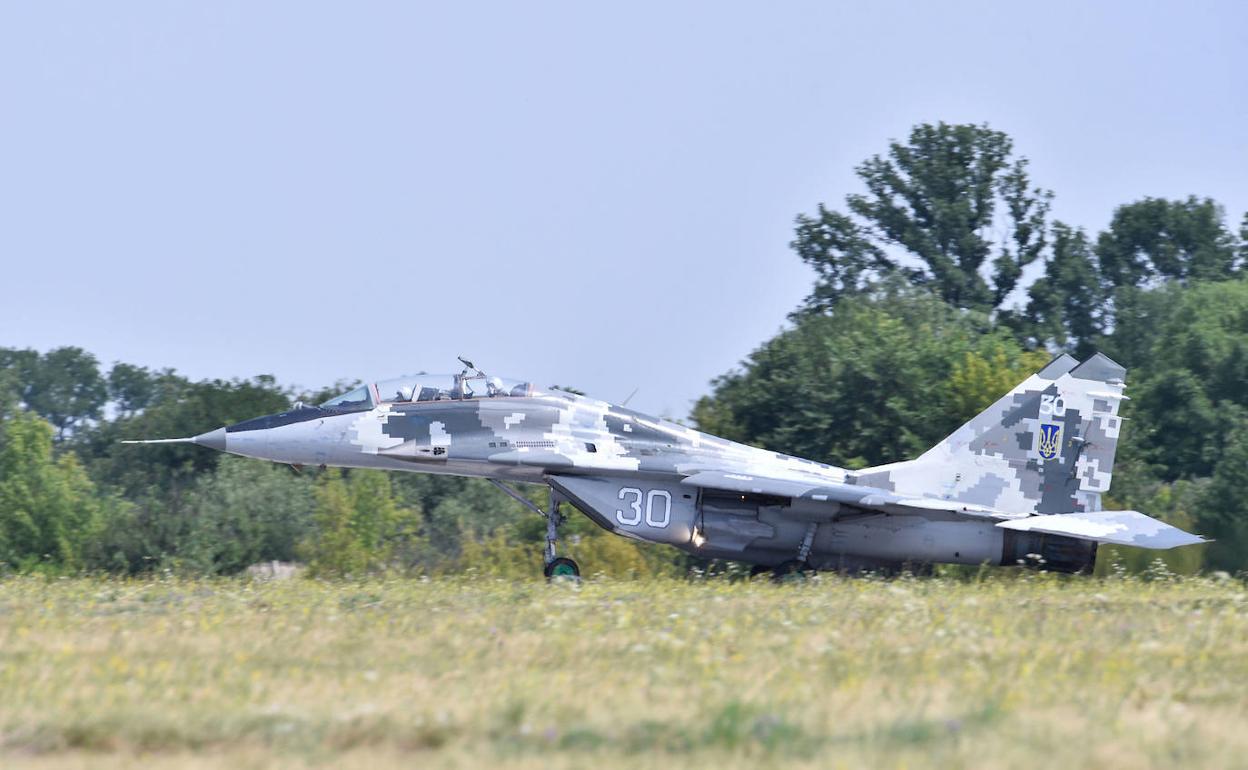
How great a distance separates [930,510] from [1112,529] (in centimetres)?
238

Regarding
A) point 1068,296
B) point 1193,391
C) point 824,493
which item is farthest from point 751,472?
point 1068,296

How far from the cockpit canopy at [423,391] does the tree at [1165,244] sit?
54240mm

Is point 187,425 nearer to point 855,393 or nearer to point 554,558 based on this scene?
point 855,393

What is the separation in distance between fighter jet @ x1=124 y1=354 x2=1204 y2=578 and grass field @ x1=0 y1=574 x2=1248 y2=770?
4.27m

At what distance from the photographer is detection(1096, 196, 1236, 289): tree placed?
6875 cm

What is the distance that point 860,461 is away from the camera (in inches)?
1305

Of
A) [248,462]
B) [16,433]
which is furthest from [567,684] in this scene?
[16,433]

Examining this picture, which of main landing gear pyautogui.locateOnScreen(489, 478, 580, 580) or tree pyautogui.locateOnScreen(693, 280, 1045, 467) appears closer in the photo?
main landing gear pyautogui.locateOnScreen(489, 478, 580, 580)

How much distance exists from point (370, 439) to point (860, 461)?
16418 mm

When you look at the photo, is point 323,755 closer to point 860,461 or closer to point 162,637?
point 162,637

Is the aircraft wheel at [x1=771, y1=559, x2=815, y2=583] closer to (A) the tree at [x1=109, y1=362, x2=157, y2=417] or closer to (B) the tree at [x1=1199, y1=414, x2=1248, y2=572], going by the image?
(B) the tree at [x1=1199, y1=414, x2=1248, y2=572]

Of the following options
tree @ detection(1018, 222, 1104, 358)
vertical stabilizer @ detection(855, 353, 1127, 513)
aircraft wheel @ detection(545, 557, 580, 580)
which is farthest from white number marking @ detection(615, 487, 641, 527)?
tree @ detection(1018, 222, 1104, 358)

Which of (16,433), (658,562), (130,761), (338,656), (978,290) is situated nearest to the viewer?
(130,761)

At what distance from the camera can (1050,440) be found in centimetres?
2116
